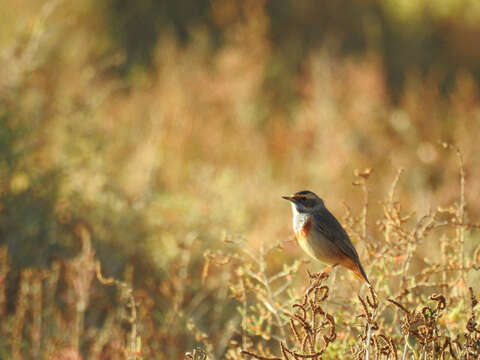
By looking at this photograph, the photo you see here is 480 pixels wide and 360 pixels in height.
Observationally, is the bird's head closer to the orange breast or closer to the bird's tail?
the orange breast

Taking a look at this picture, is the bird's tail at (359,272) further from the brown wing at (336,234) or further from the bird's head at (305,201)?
the bird's head at (305,201)

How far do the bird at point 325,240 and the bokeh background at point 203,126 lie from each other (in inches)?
23.5

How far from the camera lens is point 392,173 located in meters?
7.78

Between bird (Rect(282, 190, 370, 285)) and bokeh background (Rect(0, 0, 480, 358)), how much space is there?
0.60 meters

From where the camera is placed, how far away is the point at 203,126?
332 inches

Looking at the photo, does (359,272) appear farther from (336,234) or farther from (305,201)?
(305,201)

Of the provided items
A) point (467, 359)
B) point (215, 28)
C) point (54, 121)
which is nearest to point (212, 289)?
point (54, 121)

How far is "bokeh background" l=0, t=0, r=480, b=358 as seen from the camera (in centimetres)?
486

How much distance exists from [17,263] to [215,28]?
343 inches

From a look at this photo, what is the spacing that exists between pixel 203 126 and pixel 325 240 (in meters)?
5.67

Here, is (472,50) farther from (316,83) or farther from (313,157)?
(313,157)

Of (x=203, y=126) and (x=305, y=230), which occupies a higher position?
(x=203, y=126)

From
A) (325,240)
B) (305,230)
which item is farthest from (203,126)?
(325,240)

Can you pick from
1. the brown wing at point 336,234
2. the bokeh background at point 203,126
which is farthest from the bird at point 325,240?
the bokeh background at point 203,126
